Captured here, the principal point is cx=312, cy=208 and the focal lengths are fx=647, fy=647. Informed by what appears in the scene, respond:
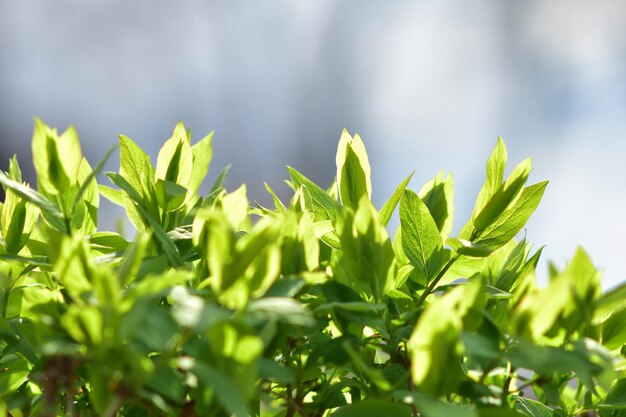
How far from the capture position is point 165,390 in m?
0.24

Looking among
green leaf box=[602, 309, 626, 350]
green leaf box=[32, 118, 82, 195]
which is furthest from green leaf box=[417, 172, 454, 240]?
green leaf box=[32, 118, 82, 195]

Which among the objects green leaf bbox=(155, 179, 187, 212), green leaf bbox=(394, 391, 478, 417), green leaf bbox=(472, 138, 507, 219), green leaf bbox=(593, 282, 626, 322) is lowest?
green leaf bbox=(394, 391, 478, 417)

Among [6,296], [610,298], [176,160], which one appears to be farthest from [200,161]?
[610,298]

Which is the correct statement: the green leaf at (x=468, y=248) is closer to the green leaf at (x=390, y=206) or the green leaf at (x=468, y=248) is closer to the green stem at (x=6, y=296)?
the green leaf at (x=390, y=206)

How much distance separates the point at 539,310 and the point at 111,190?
11.2 inches

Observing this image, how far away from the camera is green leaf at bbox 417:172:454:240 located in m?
0.42

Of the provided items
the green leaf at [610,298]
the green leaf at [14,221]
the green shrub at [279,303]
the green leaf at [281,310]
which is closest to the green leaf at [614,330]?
the green shrub at [279,303]

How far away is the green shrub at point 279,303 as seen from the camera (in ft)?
0.79

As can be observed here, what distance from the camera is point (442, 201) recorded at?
1.38 feet

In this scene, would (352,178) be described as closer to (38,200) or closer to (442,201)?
(442,201)

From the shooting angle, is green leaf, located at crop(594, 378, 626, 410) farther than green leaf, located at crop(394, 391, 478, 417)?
Yes

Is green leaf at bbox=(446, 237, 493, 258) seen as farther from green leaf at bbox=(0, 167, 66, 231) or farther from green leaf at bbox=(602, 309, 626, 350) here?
green leaf at bbox=(0, 167, 66, 231)

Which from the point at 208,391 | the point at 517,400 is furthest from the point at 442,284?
the point at 208,391

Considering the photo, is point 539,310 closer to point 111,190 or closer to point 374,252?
point 374,252
